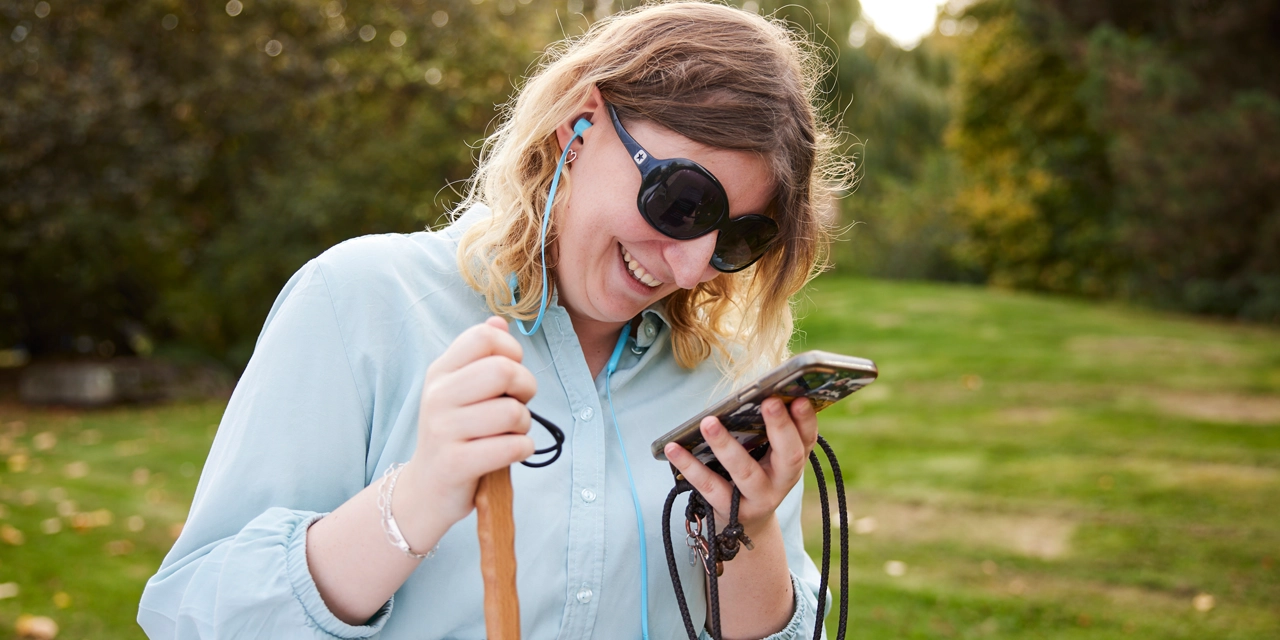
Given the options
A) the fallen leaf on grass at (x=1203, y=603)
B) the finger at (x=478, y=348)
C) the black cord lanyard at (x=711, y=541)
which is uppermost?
the finger at (x=478, y=348)

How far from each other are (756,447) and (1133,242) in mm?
12833

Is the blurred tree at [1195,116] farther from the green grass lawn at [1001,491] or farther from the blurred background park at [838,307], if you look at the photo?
the green grass lawn at [1001,491]

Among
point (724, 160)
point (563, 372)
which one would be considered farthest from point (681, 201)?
point (563, 372)

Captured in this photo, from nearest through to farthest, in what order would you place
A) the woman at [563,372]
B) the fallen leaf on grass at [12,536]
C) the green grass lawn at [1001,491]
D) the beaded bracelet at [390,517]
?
the beaded bracelet at [390,517] < the woman at [563,372] < the green grass lawn at [1001,491] < the fallen leaf on grass at [12,536]

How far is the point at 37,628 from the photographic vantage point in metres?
4.52

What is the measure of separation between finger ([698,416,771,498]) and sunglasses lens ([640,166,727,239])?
39 cm

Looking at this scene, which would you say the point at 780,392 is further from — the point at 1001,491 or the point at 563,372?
the point at 1001,491

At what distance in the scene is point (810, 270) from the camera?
2.07 meters

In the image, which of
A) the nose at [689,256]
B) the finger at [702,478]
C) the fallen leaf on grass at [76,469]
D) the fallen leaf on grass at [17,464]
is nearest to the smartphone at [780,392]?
the finger at [702,478]

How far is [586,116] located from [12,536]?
18.8 feet

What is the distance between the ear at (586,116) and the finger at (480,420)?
70cm

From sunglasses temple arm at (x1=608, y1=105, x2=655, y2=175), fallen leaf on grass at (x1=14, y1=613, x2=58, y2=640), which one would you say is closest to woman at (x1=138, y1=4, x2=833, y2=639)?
sunglasses temple arm at (x1=608, y1=105, x2=655, y2=175)

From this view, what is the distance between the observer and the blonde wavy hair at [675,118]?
5.63 feet

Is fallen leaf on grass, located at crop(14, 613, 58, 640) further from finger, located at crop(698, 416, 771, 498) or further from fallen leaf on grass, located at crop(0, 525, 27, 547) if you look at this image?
finger, located at crop(698, 416, 771, 498)
